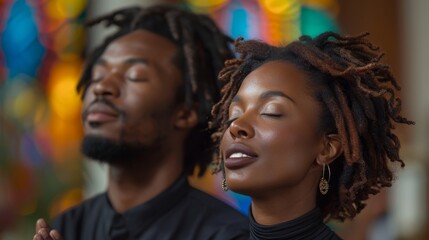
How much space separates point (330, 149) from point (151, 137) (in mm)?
860

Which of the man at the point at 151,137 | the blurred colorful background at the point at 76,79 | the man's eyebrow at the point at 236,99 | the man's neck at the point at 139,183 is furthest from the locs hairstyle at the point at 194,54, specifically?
the blurred colorful background at the point at 76,79

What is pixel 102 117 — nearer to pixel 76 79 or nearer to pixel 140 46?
pixel 140 46

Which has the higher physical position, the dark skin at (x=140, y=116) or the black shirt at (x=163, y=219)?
the dark skin at (x=140, y=116)

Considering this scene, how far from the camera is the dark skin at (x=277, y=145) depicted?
2793mm

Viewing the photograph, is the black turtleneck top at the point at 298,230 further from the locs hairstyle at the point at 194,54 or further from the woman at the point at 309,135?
the locs hairstyle at the point at 194,54

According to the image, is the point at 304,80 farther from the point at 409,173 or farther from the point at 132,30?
the point at 409,173

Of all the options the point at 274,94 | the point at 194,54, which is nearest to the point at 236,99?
the point at 274,94

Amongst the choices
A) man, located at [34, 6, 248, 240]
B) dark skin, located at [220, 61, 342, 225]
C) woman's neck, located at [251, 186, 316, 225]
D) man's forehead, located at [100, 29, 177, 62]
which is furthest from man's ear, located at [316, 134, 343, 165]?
man's forehead, located at [100, 29, 177, 62]

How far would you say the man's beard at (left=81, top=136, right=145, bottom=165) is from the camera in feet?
11.4

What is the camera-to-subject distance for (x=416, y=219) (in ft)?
22.3

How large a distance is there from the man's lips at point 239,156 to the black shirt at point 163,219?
544 mm

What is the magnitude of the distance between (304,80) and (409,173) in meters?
4.01

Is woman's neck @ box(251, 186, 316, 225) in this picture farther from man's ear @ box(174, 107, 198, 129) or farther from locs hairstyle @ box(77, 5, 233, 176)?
man's ear @ box(174, 107, 198, 129)

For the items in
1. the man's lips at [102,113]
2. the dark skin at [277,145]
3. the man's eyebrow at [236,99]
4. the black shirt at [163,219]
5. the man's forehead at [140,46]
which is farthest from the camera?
the man's forehead at [140,46]
